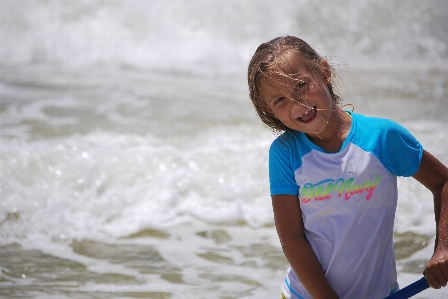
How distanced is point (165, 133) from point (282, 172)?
12.8 ft

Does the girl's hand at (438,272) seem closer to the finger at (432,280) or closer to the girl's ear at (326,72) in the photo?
the finger at (432,280)

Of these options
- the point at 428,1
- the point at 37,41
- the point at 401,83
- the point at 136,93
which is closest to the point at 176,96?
the point at 136,93

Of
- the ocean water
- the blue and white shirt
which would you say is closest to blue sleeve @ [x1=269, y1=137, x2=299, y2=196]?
the blue and white shirt

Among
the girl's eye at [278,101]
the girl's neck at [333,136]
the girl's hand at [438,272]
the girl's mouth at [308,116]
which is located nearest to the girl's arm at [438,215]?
the girl's hand at [438,272]

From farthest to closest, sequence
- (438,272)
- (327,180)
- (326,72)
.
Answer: (326,72) < (327,180) < (438,272)

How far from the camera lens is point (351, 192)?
6.30 ft

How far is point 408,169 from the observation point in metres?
1.96

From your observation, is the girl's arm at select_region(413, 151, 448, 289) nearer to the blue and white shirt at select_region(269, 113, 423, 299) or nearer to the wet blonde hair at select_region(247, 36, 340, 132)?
the blue and white shirt at select_region(269, 113, 423, 299)

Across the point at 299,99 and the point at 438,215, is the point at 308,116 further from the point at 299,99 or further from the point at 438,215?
the point at 438,215

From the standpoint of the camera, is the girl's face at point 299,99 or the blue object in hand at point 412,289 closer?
the blue object in hand at point 412,289

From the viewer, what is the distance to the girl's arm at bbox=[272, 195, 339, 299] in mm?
1900

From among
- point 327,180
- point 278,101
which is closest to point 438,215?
point 327,180

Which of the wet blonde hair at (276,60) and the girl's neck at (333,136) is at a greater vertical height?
the wet blonde hair at (276,60)

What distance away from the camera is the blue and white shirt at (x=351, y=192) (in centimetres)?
192
